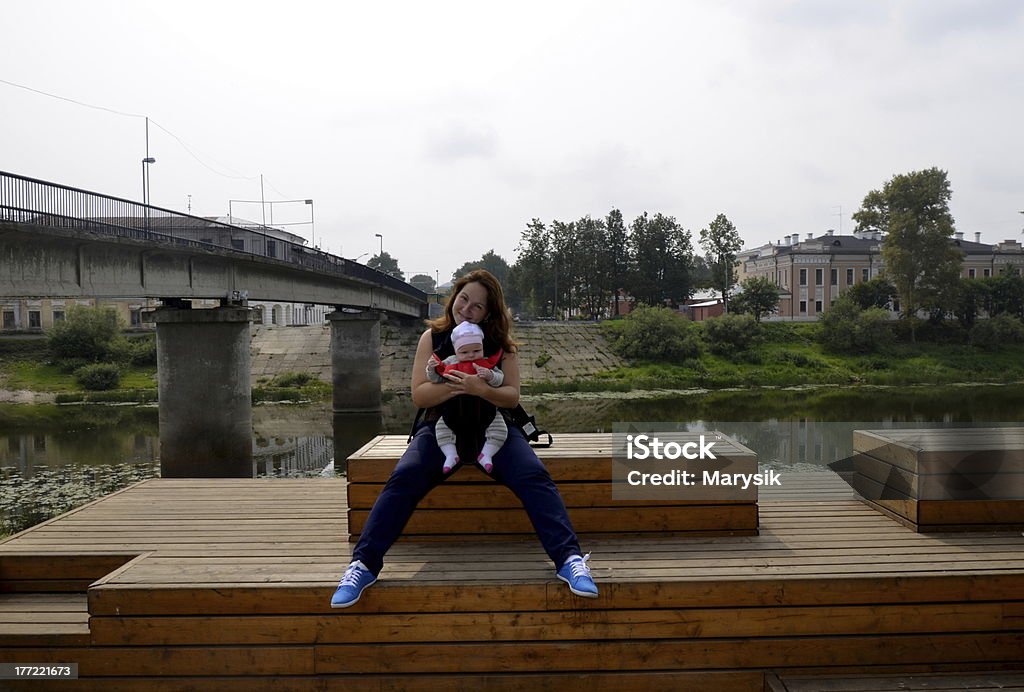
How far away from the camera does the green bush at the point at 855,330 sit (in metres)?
52.8

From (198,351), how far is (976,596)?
64.3 feet

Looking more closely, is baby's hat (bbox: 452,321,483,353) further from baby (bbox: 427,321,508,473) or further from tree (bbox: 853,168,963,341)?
tree (bbox: 853,168,963,341)

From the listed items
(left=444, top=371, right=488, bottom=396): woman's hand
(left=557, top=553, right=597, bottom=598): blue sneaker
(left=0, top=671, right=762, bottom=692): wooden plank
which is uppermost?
(left=444, top=371, right=488, bottom=396): woman's hand

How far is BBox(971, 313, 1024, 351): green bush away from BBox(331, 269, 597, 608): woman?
60376 mm

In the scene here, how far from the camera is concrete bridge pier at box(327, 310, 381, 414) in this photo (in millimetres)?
35062

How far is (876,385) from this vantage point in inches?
1670

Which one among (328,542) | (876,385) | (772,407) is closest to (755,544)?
(328,542)

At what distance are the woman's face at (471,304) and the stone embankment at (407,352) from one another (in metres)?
36.1

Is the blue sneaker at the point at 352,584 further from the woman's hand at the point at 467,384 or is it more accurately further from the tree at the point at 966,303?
the tree at the point at 966,303

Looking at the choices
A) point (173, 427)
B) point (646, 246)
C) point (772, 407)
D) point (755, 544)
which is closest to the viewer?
point (755, 544)

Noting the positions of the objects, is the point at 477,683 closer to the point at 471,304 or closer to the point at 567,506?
the point at 567,506

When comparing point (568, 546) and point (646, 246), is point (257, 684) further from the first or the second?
point (646, 246)

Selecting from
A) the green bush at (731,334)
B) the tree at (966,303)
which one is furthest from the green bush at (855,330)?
the tree at (966,303)

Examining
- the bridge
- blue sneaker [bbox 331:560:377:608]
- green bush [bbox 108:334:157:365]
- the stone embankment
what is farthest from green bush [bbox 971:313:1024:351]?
blue sneaker [bbox 331:560:377:608]
